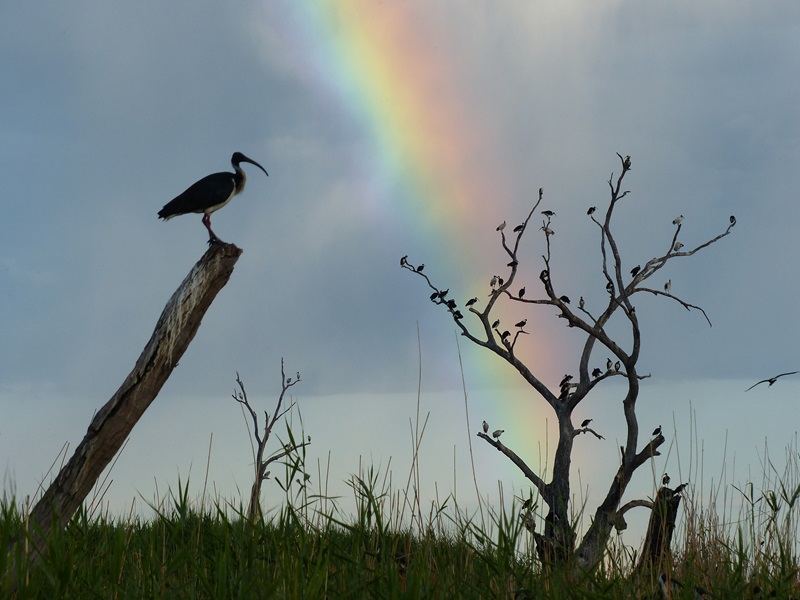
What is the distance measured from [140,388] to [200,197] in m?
3.92

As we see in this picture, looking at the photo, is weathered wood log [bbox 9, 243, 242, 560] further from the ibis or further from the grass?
the ibis

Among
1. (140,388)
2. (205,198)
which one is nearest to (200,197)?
(205,198)

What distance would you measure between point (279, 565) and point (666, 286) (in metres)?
7.77

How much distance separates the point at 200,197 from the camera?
8.38 m

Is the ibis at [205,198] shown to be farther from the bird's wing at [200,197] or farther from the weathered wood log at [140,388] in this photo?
the weathered wood log at [140,388]

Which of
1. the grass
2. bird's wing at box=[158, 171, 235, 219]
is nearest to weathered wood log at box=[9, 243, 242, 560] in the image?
the grass

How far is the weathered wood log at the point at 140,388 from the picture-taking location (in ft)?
15.4

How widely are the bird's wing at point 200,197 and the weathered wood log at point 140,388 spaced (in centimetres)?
335

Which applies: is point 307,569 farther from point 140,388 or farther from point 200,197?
point 200,197

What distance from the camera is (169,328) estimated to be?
4961mm

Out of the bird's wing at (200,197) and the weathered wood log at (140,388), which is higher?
the bird's wing at (200,197)

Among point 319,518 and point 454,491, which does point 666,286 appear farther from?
point 319,518

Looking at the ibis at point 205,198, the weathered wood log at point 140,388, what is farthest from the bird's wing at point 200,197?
the weathered wood log at point 140,388

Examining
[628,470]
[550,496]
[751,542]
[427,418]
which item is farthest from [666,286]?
[427,418]
